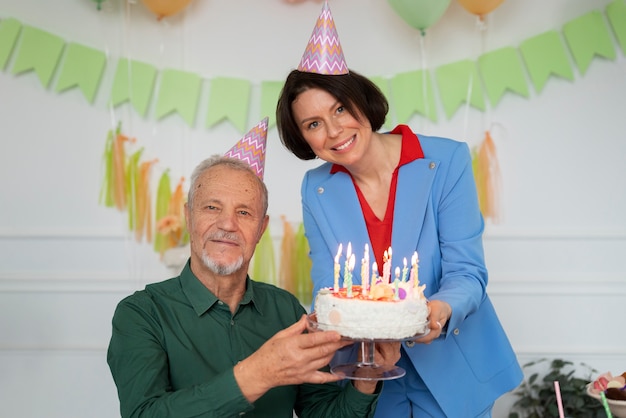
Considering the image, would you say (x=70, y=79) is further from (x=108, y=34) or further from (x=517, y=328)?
(x=517, y=328)

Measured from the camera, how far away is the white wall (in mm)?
3732

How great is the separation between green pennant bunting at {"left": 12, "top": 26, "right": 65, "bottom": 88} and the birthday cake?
254 centimetres

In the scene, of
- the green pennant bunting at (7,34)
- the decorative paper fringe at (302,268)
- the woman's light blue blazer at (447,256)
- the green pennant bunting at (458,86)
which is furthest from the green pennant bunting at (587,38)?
the green pennant bunting at (7,34)

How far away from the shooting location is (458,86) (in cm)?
373

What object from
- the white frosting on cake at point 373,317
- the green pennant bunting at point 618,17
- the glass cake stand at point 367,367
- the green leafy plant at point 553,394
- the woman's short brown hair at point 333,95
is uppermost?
the green pennant bunting at point 618,17

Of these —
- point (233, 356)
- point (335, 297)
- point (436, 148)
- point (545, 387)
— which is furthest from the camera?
point (545, 387)

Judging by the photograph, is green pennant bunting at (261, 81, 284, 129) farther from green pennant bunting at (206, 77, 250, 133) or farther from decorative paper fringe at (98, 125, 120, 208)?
decorative paper fringe at (98, 125, 120, 208)

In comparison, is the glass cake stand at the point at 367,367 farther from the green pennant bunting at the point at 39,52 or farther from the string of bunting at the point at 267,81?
the green pennant bunting at the point at 39,52

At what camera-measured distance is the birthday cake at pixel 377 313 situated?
1.62 m

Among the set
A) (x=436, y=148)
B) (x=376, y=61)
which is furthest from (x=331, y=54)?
(x=376, y=61)

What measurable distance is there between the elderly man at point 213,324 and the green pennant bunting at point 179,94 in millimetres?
1738

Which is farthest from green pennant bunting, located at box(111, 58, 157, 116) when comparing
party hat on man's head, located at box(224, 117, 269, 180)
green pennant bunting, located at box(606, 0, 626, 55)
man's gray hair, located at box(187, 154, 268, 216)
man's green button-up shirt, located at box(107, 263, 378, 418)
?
green pennant bunting, located at box(606, 0, 626, 55)

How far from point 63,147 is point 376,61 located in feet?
5.19

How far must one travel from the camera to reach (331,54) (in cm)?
219
